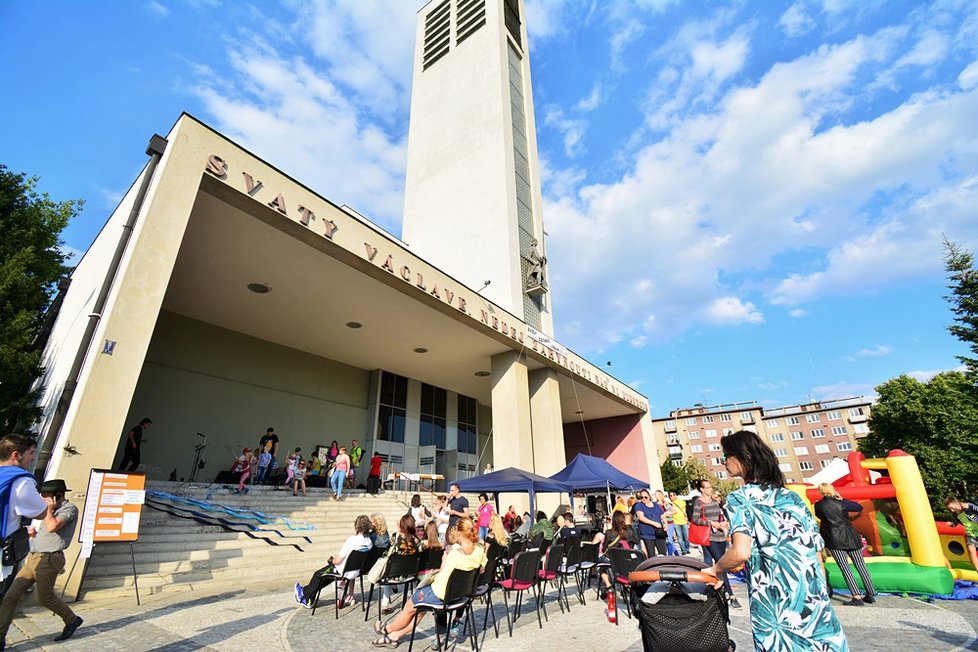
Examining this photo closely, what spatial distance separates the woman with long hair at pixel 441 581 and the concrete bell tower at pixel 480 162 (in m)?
14.4

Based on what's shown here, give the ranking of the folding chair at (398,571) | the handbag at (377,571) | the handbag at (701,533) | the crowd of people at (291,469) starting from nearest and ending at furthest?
1. the folding chair at (398,571)
2. the handbag at (377,571)
3. the handbag at (701,533)
4. the crowd of people at (291,469)

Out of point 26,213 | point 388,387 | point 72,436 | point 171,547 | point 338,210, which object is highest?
point 26,213

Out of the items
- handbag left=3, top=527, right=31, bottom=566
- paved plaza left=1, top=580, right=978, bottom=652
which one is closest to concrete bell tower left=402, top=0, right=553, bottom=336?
paved plaza left=1, top=580, right=978, bottom=652

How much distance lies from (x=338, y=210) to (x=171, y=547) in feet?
24.3

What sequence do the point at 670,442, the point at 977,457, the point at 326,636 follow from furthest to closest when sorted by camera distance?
the point at 670,442
the point at 977,457
the point at 326,636

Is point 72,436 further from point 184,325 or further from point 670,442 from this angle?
point 670,442

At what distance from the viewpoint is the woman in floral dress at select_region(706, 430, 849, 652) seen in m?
2.11

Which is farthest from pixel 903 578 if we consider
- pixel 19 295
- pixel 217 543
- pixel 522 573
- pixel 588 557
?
pixel 19 295

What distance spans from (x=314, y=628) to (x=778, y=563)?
471 centimetres

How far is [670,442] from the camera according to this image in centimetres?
7594

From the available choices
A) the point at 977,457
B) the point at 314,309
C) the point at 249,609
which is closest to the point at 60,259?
the point at 314,309

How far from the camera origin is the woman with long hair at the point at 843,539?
5953 mm

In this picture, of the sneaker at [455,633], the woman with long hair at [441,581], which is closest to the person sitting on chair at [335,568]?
the woman with long hair at [441,581]

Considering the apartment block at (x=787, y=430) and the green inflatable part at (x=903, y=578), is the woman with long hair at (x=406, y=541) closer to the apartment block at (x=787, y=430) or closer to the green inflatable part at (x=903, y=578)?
the green inflatable part at (x=903, y=578)
